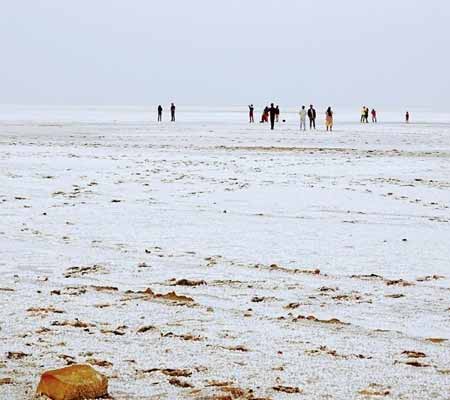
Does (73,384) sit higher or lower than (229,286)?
higher

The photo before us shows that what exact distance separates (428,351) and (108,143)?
2642 cm

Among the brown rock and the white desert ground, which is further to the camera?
the white desert ground

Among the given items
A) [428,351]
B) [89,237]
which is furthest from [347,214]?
[428,351]

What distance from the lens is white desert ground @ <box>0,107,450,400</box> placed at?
5062mm

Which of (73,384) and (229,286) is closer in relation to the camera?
(73,384)

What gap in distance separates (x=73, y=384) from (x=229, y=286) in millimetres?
3238

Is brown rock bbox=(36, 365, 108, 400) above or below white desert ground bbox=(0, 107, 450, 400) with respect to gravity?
above

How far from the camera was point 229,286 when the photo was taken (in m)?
7.57

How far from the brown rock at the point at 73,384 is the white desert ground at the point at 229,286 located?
159mm

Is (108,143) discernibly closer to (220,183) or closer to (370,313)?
(220,183)

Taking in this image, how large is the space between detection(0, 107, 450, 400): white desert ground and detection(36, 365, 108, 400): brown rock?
0.52 ft

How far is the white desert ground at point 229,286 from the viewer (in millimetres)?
5062

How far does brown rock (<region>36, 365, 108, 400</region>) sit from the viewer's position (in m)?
4.43

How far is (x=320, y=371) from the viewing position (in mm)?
5094
